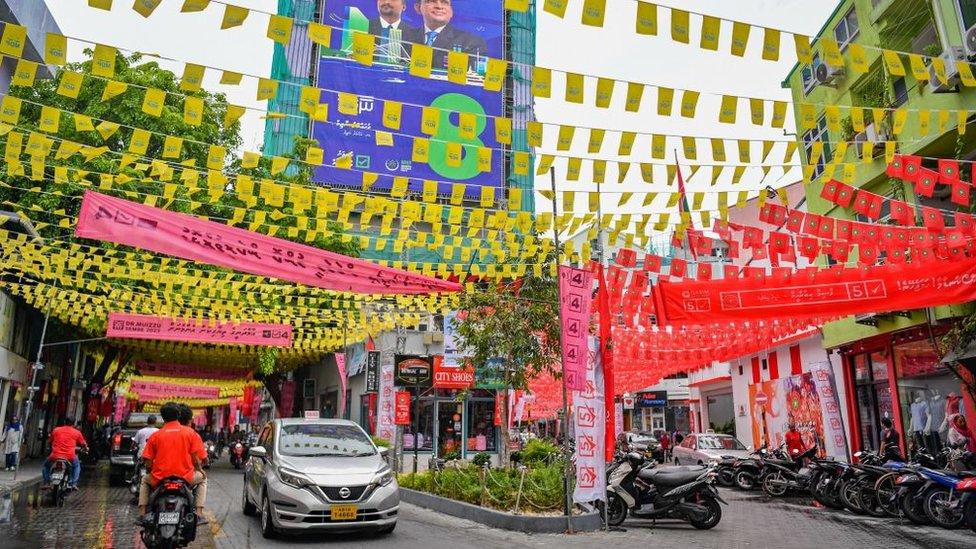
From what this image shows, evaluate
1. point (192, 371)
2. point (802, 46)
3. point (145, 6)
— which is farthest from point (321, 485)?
point (192, 371)

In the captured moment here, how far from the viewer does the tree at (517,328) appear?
13773 mm

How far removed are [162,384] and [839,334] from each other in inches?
1758

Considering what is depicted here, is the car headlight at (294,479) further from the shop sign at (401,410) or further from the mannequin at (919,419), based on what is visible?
the mannequin at (919,419)

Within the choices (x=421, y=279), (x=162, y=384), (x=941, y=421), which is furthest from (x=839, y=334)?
(x=162, y=384)

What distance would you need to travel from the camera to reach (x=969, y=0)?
1262 centimetres

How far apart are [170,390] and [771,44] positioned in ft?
165

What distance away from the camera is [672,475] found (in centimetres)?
981

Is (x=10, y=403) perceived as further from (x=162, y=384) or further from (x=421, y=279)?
(x=162, y=384)

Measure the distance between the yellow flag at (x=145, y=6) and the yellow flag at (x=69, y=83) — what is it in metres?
2.13

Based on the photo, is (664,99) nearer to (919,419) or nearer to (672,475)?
(672,475)

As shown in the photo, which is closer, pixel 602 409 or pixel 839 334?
pixel 602 409

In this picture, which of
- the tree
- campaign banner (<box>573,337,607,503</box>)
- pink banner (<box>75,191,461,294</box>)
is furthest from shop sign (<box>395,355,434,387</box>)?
campaign banner (<box>573,337,607,503</box>)

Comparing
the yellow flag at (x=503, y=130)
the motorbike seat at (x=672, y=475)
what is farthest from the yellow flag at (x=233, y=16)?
the motorbike seat at (x=672, y=475)

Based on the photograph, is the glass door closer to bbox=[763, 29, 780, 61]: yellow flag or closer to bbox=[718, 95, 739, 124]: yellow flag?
bbox=[718, 95, 739, 124]: yellow flag
